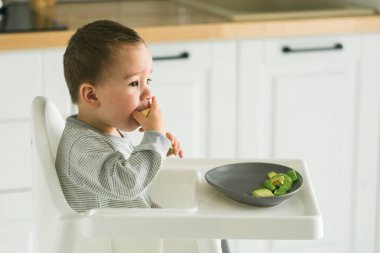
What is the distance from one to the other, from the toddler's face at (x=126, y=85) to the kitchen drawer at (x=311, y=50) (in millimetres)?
1118

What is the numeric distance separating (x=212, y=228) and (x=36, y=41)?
49.0 inches

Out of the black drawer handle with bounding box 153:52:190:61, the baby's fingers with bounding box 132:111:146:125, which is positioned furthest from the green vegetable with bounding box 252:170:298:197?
the black drawer handle with bounding box 153:52:190:61

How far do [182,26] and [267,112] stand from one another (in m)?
0.45

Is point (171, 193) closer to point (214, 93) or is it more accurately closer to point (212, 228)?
point (212, 228)

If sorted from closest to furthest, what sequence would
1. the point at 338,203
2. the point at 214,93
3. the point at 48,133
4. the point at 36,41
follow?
the point at 48,133, the point at 36,41, the point at 214,93, the point at 338,203

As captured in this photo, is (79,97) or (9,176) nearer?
(79,97)

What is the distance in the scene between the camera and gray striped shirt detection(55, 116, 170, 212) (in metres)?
1.71

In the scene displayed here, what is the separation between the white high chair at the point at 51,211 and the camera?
1653 millimetres

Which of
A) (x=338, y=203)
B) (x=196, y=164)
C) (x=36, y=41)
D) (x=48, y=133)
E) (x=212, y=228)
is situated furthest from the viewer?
(x=338, y=203)

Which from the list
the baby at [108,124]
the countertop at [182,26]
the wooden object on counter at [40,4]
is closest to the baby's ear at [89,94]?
the baby at [108,124]

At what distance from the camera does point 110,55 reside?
181 centimetres

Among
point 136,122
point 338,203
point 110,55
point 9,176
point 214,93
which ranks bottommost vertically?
point 338,203

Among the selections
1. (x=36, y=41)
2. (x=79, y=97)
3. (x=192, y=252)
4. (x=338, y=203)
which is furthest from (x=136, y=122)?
(x=338, y=203)

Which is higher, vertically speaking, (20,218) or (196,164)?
(196,164)
